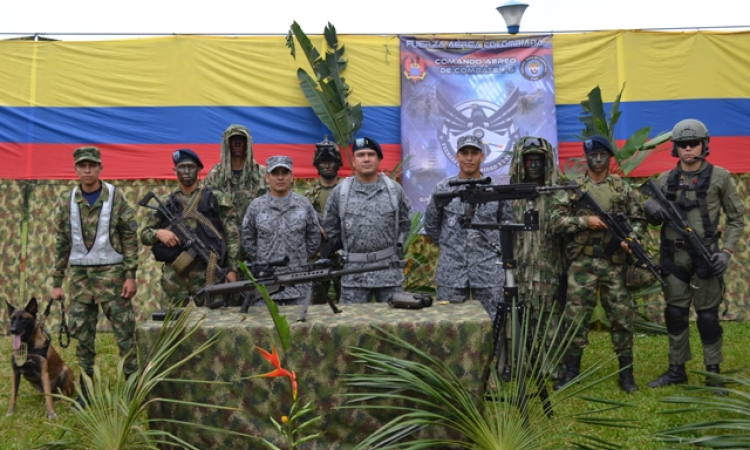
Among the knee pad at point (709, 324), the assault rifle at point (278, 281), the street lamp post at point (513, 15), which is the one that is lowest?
the knee pad at point (709, 324)

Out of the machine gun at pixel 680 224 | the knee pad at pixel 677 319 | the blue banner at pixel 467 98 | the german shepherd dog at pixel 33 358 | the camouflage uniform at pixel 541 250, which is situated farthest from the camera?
the blue banner at pixel 467 98

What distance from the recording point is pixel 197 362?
13.0 feet

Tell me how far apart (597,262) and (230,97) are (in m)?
4.82

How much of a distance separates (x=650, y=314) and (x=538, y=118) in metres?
2.67

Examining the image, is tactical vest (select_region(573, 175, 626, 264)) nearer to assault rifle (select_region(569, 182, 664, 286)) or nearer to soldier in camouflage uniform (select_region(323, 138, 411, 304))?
assault rifle (select_region(569, 182, 664, 286))

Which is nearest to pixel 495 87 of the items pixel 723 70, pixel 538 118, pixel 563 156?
pixel 538 118

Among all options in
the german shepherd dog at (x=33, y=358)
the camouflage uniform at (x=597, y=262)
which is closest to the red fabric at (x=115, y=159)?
the camouflage uniform at (x=597, y=262)

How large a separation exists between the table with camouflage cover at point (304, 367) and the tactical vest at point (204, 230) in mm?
1486

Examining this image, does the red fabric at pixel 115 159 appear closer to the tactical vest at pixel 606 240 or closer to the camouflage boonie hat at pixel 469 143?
the camouflage boonie hat at pixel 469 143

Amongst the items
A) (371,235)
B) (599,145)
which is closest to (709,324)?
(599,145)

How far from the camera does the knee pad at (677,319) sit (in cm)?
554

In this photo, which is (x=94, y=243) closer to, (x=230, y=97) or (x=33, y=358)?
(x=33, y=358)

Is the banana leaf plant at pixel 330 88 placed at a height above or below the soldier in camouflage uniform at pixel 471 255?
above

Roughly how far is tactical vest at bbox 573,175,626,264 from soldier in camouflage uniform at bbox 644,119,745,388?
226mm
